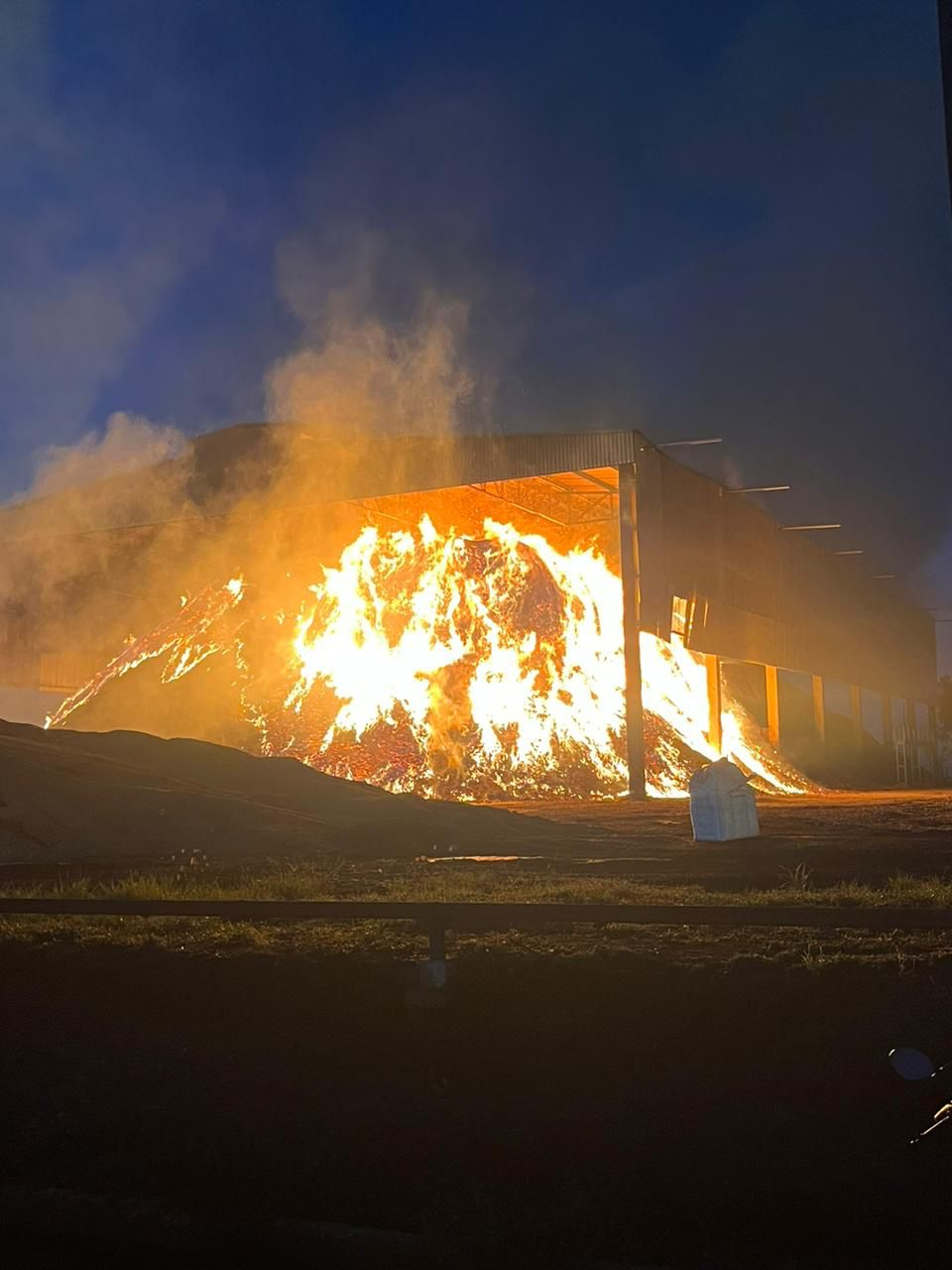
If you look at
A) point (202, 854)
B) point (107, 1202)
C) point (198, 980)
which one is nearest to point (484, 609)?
point (202, 854)

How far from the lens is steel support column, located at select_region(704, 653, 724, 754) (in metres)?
43.1

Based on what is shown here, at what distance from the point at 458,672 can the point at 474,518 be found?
581 centimetres

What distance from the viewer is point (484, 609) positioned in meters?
40.6

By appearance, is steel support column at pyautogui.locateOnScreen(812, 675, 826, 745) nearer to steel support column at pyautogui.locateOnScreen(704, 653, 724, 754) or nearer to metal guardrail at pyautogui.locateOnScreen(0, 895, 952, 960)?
steel support column at pyautogui.locateOnScreen(704, 653, 724, 754)

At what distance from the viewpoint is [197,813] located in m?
22.7

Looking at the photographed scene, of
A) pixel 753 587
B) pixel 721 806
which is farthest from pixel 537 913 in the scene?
pixel 753 587

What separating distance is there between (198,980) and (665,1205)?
3807 mm

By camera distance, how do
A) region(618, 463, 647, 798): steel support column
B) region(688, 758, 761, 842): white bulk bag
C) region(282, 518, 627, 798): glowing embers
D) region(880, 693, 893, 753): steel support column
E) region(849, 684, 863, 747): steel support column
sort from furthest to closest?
1. region(880, 693, 893, 753): steel support column
2. region(849, 684, 863, 747): steel support column
3. region(282, 518, 627, 798): glowing embers
4. region(618, 463, 647, 798): steel support column
5. region(688, 758, 761, 842): white bulk bag

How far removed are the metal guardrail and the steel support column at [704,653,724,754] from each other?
36.5 m

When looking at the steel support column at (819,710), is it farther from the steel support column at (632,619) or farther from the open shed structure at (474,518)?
the steel support column at (632,619)

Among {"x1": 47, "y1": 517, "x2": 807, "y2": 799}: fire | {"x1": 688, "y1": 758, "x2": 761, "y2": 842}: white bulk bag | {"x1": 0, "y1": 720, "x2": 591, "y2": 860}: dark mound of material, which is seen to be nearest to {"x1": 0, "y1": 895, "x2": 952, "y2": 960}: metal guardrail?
{"x1": 0, "y1": 720, "x2": 591, "y2": 860}: dark mound of material

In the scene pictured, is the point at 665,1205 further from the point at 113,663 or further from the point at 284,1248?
the point at 113,663

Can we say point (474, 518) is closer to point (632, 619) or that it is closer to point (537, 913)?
point (632, 619)

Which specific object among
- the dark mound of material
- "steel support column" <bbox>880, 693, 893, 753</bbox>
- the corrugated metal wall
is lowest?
the dark mound of material
